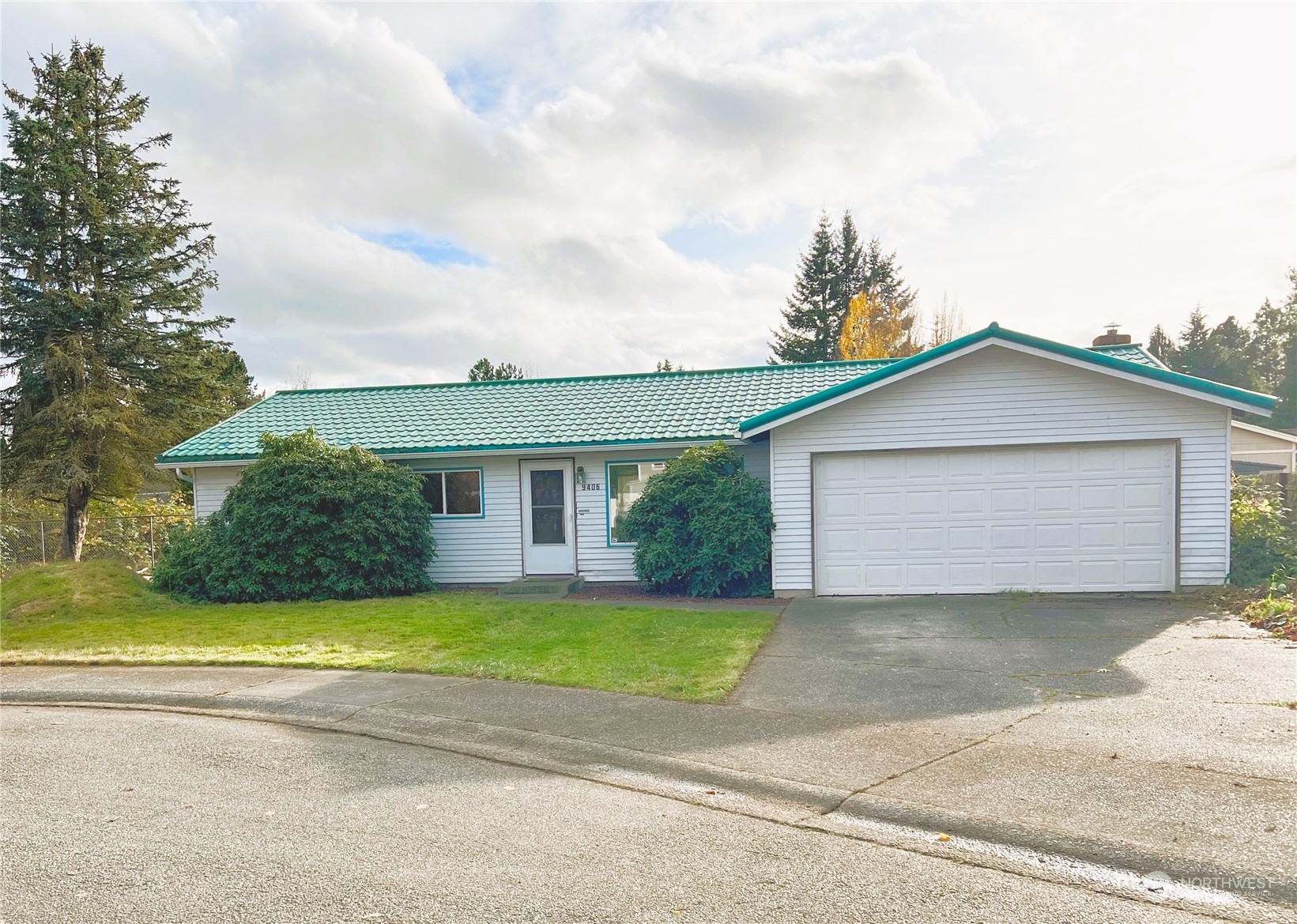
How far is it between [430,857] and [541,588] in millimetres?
10818

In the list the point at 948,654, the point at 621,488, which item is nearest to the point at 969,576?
the point at 948,654

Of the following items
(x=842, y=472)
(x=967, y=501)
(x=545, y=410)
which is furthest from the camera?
(x=545, y=410)

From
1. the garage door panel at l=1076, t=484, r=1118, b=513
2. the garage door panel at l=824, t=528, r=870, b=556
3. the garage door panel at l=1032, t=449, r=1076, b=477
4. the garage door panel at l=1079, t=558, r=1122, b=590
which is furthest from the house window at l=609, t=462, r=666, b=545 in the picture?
the garage door panel at l=1079, t=558, r=1122, b=590

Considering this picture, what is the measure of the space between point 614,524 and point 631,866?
465 inches

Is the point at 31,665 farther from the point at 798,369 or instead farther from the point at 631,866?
the point at 798,369

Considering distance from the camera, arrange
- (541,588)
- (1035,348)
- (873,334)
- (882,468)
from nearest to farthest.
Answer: (1035,348) < (882,468) < (541,588) < (873,334)

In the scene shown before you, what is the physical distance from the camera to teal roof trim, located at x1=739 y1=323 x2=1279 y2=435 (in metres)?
12.1

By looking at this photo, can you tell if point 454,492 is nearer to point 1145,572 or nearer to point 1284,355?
point 1145,572

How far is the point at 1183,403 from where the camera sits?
12.7 metres

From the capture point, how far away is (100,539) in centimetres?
2420

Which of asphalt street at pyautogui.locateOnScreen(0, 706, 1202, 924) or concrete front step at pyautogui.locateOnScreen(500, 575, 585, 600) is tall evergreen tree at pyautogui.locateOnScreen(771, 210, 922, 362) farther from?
asphalt street at pyautogui.locateOnScreen(0, 706, 1202, 924)

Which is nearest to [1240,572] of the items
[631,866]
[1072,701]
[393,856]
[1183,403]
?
[1183,403]

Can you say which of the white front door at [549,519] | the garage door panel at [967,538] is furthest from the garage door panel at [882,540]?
the white front door at [549,519]

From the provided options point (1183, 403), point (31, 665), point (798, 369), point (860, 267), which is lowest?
point (31, 665)
